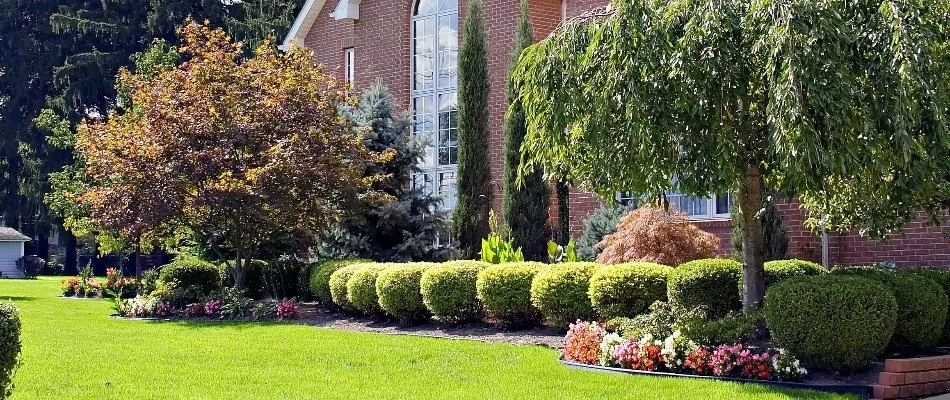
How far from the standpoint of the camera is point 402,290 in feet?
50.4

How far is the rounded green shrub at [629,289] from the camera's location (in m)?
12.6

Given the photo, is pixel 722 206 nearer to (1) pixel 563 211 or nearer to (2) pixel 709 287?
(1) pixel 563 211

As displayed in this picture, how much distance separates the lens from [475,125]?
2222 centimetres

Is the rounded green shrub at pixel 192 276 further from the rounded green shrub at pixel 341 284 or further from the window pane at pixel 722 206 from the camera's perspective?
the window pane at pixel 722 206

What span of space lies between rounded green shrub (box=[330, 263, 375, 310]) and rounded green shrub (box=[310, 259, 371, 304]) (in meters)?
0.45

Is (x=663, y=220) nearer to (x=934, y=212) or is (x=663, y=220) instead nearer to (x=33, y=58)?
(x=934, y=212)

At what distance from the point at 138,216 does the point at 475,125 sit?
24.3 feet

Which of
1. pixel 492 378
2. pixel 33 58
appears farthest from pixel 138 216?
pixel 33 58

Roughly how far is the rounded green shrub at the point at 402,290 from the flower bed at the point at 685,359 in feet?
14.1

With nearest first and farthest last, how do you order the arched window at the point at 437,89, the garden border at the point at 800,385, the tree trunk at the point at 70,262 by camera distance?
the garden border at the point at 800,385
the arched window at the point at 437,89
the tree trunk at the point at 70,262

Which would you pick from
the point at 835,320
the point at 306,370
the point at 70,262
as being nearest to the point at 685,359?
the point at 835,320

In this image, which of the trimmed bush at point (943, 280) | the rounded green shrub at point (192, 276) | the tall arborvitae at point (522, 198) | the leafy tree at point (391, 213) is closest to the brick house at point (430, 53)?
the tall arborvitae at point (522, 198)

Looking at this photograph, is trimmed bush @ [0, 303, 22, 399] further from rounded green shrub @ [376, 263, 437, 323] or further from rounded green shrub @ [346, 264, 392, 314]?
rounded green shrub @ [346, 264, 392, 314]

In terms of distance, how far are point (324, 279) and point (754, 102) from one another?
933 centimetres
